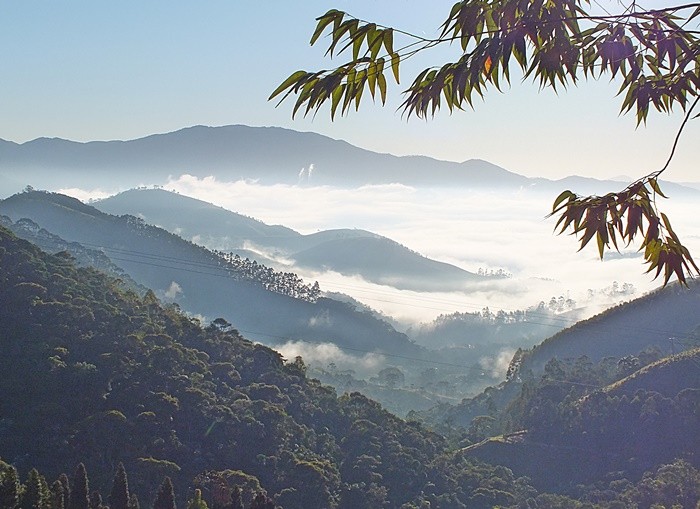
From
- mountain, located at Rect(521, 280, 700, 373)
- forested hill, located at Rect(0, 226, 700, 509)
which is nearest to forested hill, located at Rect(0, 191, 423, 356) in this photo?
Answer: mountain, located at Rect(521, 280, 700, 373)

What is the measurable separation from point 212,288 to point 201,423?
101m

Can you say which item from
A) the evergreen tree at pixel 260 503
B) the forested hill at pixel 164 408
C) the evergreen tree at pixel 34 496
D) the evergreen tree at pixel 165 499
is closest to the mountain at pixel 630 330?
the forested hill at pixel 164 408

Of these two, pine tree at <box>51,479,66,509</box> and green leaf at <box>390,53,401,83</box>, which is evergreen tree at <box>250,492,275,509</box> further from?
green leaf at <box>390,53,401,83</box>

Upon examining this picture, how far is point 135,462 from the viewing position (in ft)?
107

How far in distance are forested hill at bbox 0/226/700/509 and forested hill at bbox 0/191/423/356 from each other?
83.5 meters

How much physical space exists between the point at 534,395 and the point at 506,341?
10911 cm

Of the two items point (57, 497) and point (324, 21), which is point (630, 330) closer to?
point (57, 497)

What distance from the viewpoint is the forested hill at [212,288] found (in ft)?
444

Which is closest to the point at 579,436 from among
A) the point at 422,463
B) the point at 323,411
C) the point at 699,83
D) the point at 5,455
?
the point at 422,463

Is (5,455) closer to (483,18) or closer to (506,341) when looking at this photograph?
(483,18)

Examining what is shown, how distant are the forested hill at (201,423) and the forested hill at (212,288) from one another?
83475 mm

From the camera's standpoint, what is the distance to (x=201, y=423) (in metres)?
37.8

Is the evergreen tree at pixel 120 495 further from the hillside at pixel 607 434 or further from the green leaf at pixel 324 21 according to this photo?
the hillside at pixel 607 434

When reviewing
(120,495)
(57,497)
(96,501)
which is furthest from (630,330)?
(57,497)
